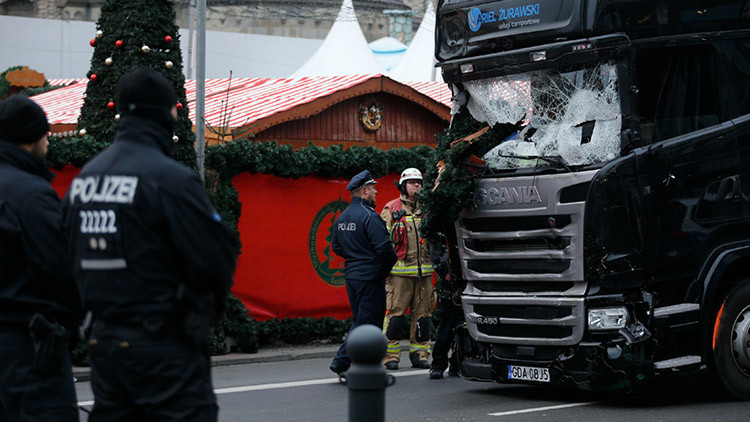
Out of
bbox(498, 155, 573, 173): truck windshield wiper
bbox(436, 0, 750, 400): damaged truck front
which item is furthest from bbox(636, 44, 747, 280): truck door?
bbox(498, 155, 573, 173): truck windshield wiper

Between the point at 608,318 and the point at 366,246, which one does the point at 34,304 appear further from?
the point at 366,246

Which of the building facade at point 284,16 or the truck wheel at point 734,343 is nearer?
the truck wheel at point 734,343

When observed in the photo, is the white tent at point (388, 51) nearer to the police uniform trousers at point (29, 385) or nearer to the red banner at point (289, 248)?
the red banner at point (289, 248)

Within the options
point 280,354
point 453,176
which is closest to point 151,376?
point 453,176

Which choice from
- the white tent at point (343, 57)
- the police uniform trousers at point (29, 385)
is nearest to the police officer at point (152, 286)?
the police uniform trousers at point (29, 385)

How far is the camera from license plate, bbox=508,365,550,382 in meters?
9.04

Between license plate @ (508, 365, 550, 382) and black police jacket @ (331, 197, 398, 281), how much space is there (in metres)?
2.11

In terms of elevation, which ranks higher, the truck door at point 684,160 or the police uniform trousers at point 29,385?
the truck door at point 684,160

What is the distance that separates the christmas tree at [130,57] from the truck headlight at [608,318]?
5815 mm

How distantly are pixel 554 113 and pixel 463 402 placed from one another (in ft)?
8.54

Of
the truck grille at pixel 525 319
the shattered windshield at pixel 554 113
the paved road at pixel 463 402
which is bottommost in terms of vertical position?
the paved road at pixel 463 402

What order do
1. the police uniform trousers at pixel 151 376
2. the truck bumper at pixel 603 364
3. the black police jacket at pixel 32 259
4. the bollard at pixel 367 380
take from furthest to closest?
the truck bumper at pixel 603 364
the black police jacket at pixel 32 259
the bollard at pixel 367 380
the police uniform trousers at pixel 151 376

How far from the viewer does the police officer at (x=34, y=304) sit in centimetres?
511

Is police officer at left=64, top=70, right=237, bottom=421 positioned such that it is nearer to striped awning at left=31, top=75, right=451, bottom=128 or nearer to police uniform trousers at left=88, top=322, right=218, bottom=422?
police uniform trousers at left=88, top=322, right=218, bottom=422
